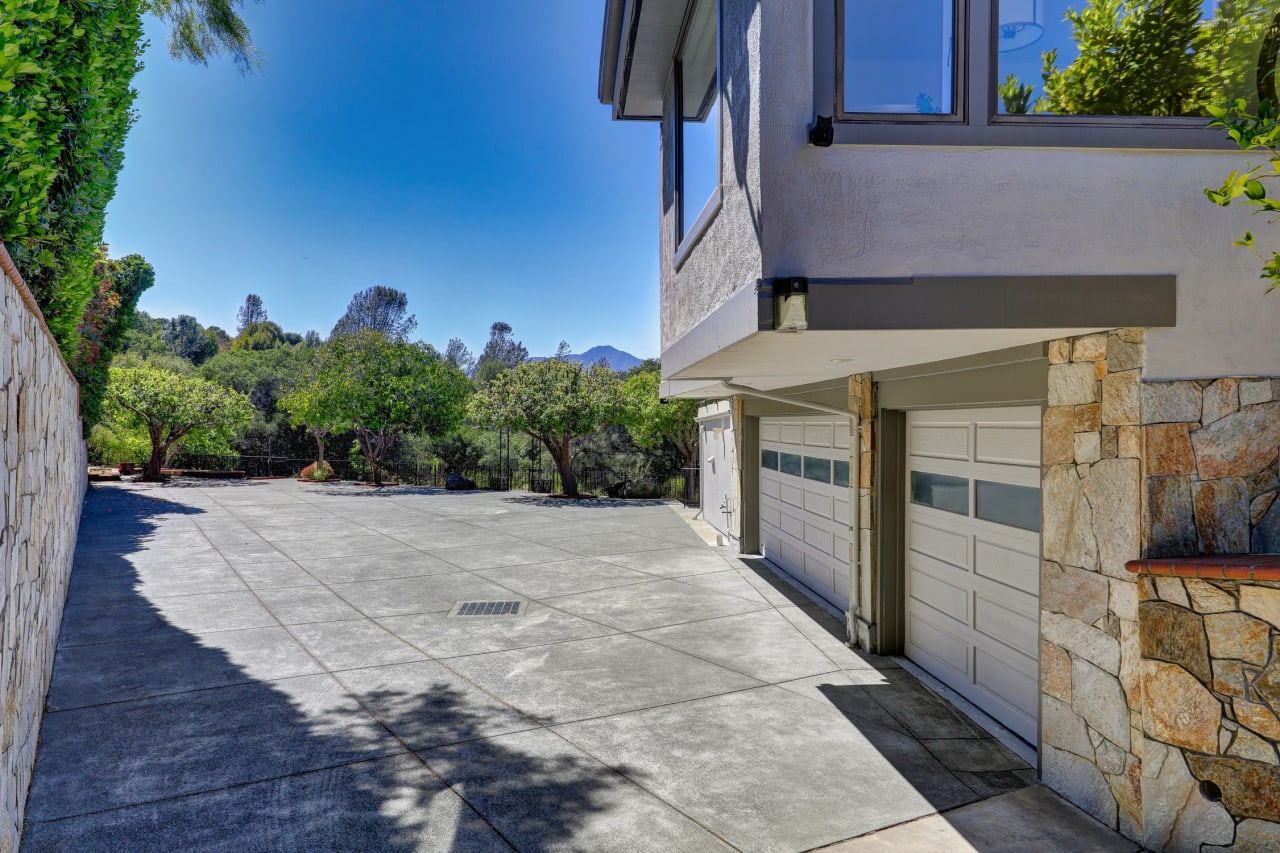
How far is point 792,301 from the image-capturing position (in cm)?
330

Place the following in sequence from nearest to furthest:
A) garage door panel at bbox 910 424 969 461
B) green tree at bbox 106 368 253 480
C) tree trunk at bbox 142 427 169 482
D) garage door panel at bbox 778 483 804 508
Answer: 1. garage door panel at bbox 910 424 969 461
2. garage door panel at bbox 778 483 804 508
3. green tree at bbox 106 368 253 480
4. tree trunk at bbox 142 427 169 482

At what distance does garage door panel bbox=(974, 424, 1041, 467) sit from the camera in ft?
14.2

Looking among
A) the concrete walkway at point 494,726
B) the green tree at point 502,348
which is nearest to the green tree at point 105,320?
the concrete walkway at point 494,726

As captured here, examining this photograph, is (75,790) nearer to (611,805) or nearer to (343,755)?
(343,755)

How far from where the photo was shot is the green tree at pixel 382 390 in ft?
72.3

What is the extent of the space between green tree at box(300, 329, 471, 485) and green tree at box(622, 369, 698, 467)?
20.4 feet

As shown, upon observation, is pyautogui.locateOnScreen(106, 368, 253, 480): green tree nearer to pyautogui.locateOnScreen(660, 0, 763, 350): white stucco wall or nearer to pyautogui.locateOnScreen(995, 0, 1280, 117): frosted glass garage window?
pyautogui.locateOnScreen(660, 0, 763, 350): white stucco wall

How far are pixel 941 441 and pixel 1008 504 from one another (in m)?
0.95

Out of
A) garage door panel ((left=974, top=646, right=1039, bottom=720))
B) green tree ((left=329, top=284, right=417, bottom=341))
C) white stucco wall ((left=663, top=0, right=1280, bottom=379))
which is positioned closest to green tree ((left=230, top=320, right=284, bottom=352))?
green tree ((left=329, top=284, right=417, bottom=341))

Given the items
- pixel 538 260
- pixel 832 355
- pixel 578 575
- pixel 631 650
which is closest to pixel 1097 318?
pixel 832 355

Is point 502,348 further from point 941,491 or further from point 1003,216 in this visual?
point 1003,216

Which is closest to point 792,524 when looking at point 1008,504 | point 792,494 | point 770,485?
point 792,494

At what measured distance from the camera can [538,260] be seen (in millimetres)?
64688

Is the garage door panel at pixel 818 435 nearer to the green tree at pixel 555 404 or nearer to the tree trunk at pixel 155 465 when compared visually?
the green tree at pixel 555 404
